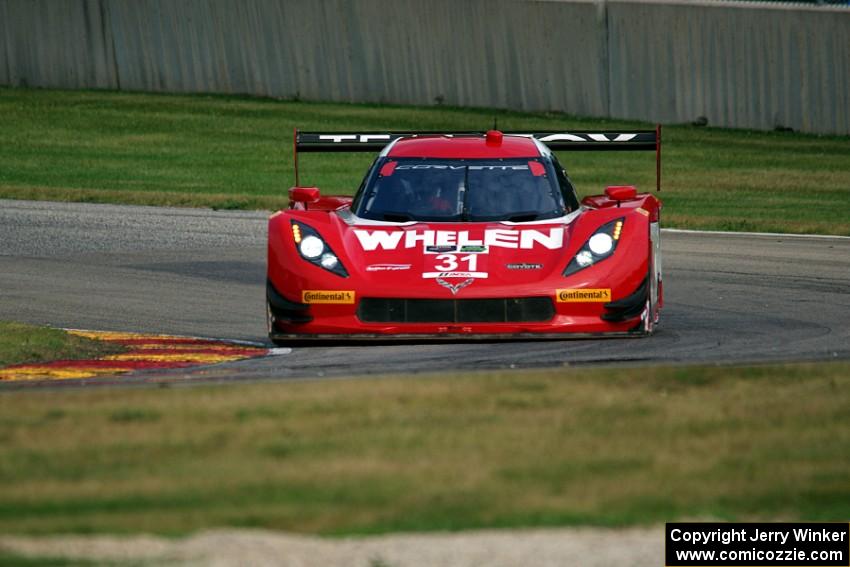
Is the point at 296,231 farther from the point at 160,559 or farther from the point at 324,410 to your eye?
the point at 160,559

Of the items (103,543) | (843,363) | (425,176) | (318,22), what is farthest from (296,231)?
(318,22)

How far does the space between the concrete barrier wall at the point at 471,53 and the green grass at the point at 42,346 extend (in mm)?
17639

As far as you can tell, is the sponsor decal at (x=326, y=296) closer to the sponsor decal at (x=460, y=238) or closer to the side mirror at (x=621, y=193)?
the sponsor decal at (x=460, y=238)

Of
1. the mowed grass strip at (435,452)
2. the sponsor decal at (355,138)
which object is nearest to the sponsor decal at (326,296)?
the mowed grass strip at (435,452)

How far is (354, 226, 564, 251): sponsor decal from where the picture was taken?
32.4ft

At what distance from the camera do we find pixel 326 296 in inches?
378

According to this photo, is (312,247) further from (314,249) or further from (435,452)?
(435,452)

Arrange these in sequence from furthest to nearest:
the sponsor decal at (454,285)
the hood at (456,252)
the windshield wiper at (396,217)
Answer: the windshield wiper at (396,217) < the hood at (456,252) < the sponsor decal at (454,285)

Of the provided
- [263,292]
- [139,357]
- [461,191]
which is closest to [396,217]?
[461,191]

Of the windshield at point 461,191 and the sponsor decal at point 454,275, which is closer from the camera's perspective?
the sponsor decal at point 454,275

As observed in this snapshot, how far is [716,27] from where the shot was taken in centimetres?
2669

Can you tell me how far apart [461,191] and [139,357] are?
2370 millimetres

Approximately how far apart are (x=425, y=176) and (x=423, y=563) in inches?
250

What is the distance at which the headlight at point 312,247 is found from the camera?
985cm
